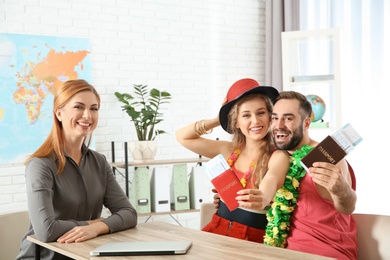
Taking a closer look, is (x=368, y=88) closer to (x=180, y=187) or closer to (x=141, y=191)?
(x=180, y=187)

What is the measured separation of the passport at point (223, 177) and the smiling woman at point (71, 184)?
0.63 m

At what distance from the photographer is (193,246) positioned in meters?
2.44

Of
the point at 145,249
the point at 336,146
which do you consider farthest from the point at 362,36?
the point at 145,249

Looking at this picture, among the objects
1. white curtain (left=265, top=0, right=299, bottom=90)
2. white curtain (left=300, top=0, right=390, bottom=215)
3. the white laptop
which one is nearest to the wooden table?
the white laptop

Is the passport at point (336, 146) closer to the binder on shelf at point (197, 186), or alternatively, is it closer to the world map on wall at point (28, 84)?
the binder on shelf at point (197, 186)

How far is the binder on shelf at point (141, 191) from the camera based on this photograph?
4.95 m

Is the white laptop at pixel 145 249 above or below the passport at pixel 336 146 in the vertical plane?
below

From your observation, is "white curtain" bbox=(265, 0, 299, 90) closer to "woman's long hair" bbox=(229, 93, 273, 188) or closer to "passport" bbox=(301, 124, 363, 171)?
"woman's long hair" bbox=(229, 93, 273, 188)

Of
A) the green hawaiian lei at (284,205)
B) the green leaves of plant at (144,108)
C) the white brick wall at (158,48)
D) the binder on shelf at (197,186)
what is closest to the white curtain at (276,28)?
the white brick wall at (158,48)

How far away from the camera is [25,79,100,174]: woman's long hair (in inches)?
114

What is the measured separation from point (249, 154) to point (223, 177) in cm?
61

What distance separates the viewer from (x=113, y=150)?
208 inches

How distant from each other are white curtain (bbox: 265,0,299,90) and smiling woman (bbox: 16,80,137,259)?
10.9 feet

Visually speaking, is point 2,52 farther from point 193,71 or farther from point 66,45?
point 193,71
